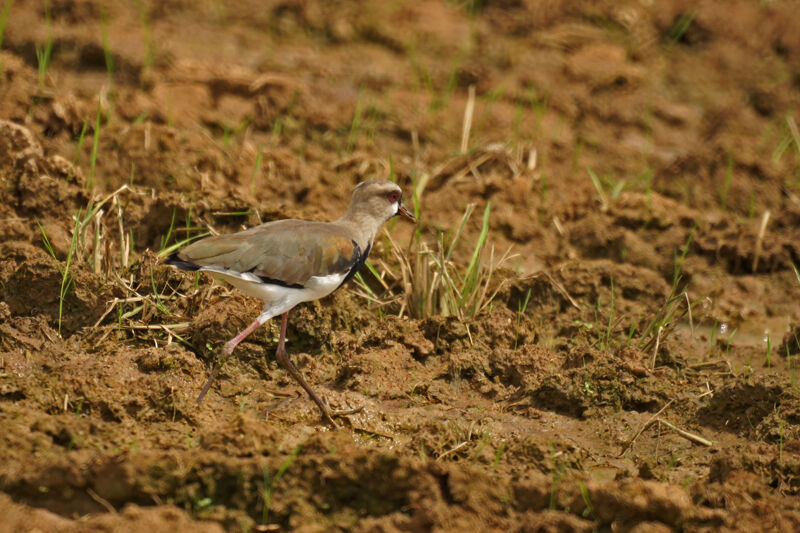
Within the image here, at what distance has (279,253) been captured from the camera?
218 inches

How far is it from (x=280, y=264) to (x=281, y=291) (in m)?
0.15

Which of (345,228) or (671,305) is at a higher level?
(345,228)

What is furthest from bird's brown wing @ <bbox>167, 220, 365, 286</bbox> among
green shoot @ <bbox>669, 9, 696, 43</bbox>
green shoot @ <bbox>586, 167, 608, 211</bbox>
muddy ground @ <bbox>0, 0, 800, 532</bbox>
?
green shoot @ <bbox>669, 9, 696, 43</bbox>

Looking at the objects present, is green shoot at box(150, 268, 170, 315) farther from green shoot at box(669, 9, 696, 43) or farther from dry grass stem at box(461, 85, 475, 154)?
green shoot at box(669, 9, 696, 43)

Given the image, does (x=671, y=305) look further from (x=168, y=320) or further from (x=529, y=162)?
(x=168, y=320)

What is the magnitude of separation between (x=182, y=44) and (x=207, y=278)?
4094mm

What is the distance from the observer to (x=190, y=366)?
18.4 feet

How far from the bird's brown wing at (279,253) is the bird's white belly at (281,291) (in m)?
0.04

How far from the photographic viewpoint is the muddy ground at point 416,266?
4359 millimetres

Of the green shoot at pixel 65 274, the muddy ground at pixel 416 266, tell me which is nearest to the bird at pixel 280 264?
the muddy ground at pixel 416 266

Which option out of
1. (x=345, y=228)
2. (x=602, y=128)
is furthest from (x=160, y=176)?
(x=602, y=128)

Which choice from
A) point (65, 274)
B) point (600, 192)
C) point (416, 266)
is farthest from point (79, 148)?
point (600, 192)

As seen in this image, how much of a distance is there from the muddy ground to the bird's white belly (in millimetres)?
419

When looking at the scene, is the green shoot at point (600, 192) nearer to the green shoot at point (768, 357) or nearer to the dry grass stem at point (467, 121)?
the dry grass stem at point (467, 121)
